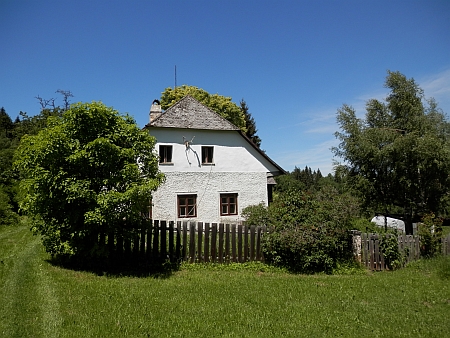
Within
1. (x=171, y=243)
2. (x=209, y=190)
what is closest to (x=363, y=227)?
(x=171, y=243)

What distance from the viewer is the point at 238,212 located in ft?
68.5

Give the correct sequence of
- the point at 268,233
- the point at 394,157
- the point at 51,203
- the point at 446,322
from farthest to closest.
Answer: the point at 394,157 → the point at 268,233 → the point at 51,203 → the point at 446,322

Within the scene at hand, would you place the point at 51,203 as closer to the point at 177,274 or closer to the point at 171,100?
the point at 177,274

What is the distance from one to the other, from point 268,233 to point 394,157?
11.6 m

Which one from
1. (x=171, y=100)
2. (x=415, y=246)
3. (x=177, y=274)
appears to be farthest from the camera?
(x=171, y=100)

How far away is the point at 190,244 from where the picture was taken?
377 inches

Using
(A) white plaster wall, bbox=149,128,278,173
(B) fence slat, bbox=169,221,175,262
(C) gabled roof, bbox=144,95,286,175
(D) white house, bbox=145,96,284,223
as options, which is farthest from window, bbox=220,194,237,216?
(B) fence slat, bbox=169,221,175,262

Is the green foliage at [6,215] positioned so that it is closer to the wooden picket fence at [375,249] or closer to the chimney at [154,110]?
the chimney at [154,110]

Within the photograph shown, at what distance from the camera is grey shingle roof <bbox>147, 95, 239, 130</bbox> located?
1914 cm

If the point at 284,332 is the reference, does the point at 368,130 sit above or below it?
above

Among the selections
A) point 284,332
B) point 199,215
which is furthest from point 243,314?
point 199,215

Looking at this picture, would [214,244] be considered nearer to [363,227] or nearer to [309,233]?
[309,233]

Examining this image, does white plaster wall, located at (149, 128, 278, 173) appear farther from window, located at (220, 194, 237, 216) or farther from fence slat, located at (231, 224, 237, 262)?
fence slat, located at (231, 224, 237, 262)

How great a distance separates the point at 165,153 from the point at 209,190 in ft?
11.2
